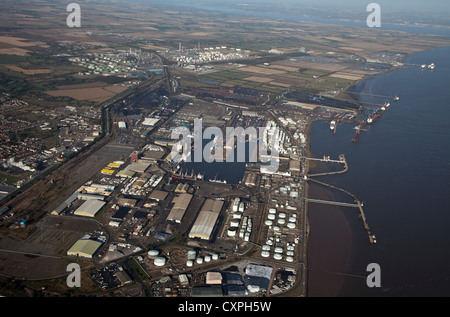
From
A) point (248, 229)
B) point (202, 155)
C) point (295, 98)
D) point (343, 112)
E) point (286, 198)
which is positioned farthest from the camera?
point (295, 98)

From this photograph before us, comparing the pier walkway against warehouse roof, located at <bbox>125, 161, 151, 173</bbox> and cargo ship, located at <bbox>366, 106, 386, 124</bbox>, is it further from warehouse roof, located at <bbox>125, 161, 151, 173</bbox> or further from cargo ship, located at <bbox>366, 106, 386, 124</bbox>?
cargo ship, located at <bbox>366, 106, 386, 124</bbox>

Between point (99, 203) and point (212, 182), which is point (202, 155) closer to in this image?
point (212, 182)

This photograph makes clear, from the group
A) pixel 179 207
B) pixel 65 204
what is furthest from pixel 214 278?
pixel 65 204

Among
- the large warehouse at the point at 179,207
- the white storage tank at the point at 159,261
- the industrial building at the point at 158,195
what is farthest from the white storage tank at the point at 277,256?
the industrial building at the point at 158,195

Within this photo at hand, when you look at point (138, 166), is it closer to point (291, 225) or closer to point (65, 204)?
point (65, 204)

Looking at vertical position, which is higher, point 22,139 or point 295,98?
point 295,98

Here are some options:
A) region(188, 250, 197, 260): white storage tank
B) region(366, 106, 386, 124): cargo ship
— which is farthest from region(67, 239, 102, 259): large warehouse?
region(366, 106, 386, 124): cargo ship

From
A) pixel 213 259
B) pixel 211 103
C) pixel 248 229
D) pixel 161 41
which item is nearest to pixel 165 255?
pixel 213 259
